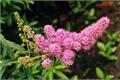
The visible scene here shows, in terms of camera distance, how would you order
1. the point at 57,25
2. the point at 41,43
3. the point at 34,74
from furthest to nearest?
the point at 57,25
the point at 34,74
the point at 41,43

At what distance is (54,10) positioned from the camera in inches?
160

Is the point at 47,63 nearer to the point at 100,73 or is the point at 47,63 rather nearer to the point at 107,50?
the point at 100,73

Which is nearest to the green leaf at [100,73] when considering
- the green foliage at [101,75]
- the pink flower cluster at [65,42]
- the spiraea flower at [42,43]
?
the green foliage at [101,75]

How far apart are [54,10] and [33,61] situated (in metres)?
1.98

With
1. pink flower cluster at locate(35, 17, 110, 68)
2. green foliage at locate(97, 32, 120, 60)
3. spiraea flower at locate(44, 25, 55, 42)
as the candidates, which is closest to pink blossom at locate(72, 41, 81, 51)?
pink flower cluster at locate(35, 17, 110, 68)

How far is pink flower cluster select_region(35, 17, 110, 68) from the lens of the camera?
2.02 m

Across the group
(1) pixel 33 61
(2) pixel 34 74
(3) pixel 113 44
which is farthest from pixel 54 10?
(1) pixel 33 61

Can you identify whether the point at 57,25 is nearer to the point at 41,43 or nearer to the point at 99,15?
the point at 99,15

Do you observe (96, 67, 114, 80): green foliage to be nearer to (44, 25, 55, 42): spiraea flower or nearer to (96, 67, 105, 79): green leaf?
(96, 67, 105, 79): green leaf

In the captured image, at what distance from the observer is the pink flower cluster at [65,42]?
6.63 feet

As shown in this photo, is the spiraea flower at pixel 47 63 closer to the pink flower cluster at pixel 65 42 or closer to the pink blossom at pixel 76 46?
the pink flower cluster at pixel 65 42

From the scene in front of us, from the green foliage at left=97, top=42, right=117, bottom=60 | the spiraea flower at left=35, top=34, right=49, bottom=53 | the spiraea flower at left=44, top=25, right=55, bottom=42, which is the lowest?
the green foliage at left=97, top=42, right=117, bottom=60

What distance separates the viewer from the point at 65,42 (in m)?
2.03

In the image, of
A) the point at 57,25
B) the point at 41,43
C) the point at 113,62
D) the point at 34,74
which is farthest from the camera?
the point at 57,25
